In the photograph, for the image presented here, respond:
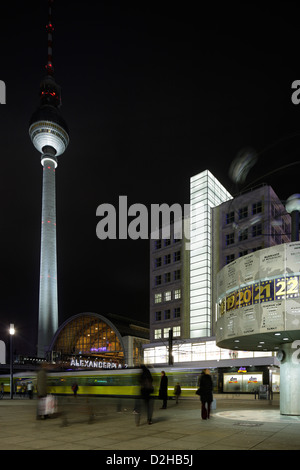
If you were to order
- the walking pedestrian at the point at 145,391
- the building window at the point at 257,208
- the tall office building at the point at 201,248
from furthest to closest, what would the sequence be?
the tall office building at the point at 201,248 < the building window at the point at 257,208 < the walking pedestrian at the point at 145,391

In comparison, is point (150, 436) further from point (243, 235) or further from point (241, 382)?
point (243, 235)

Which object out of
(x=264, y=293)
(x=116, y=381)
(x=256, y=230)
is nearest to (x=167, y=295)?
(x=256, y=230)

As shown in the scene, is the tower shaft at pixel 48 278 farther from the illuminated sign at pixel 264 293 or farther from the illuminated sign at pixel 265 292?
the illuminated sign at pixel 265 292

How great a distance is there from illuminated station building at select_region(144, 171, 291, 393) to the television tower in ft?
166

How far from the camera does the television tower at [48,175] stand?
12125 cm

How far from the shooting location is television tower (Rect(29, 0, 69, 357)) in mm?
121250

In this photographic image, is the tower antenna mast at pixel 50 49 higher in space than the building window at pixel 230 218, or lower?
higher

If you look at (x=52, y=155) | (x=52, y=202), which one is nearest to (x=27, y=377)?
(x=52, y=202)

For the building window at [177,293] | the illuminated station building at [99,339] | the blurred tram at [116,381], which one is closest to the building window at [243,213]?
the building window at [177,293]

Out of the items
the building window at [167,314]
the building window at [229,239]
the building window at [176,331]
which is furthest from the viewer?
the building window at [167,314]

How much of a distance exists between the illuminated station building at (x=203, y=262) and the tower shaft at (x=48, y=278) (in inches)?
Answer: 2190

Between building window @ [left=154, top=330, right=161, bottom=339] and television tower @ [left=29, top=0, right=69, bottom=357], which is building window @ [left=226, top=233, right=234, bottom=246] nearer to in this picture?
building window @ [left=154, top=330, right=161, bottom=339]

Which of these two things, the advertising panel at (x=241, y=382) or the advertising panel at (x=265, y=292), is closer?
the advertising panel at (x=265, y=292)
